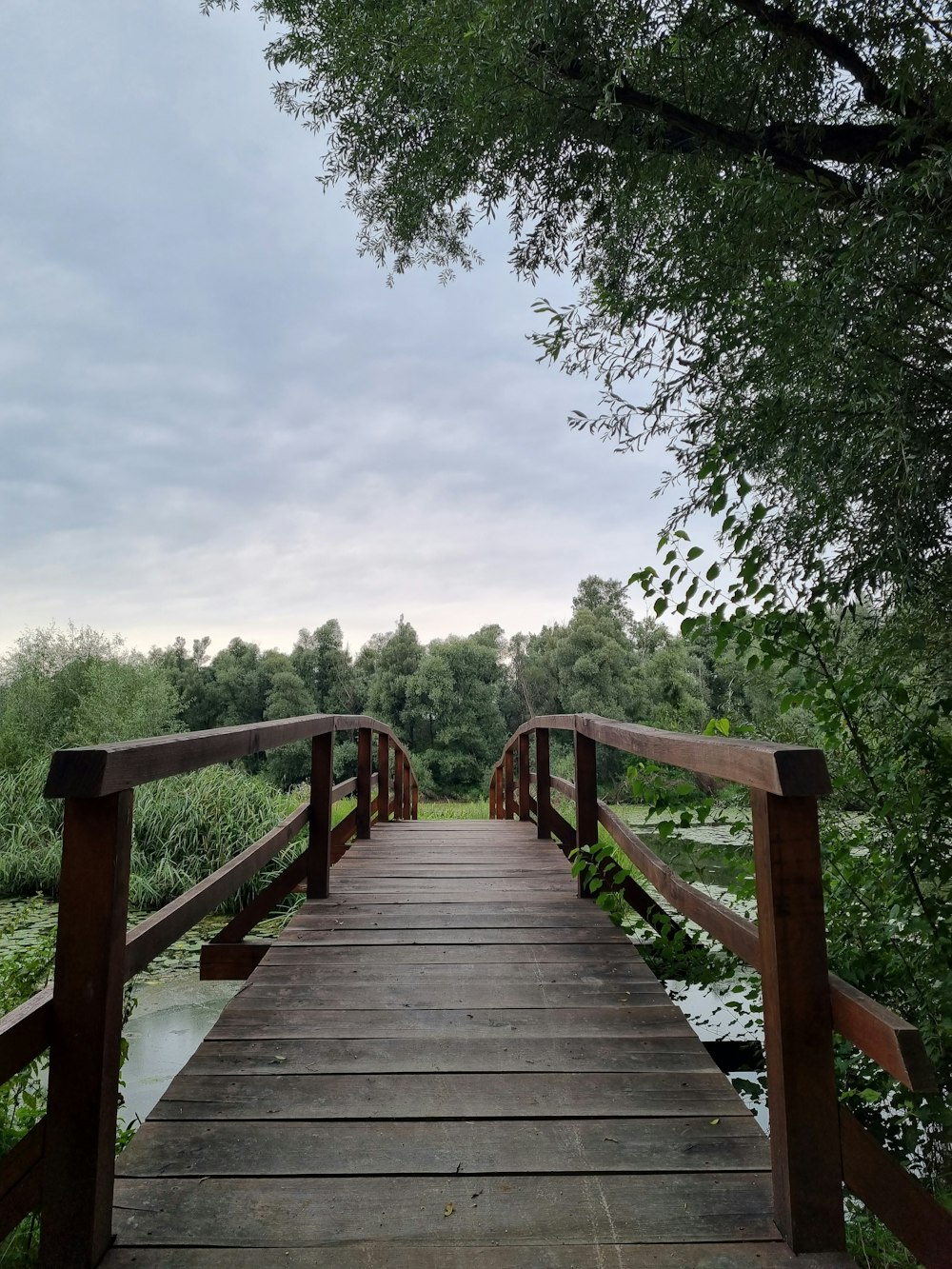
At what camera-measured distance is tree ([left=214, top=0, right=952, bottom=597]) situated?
227 cm

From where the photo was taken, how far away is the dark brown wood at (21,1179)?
0.92m

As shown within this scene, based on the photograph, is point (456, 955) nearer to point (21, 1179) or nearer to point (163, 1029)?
point (21, 1179)

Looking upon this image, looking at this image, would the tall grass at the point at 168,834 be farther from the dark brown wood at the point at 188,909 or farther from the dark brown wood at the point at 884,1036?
the dark brown wood at the point at 884,1036

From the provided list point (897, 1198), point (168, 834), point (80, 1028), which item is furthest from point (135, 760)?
point (168, 834)

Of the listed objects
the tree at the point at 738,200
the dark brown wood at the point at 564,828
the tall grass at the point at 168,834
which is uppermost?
the tree at the point at 738,200

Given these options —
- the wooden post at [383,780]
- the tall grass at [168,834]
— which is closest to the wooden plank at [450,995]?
the wooden post at [383,780]

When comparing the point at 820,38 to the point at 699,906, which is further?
the point at 820,38

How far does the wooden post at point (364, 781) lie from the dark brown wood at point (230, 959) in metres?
1.63

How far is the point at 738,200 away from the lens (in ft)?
8.19

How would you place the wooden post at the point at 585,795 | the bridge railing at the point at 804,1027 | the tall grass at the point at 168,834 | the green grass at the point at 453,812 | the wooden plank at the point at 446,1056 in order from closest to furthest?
A: the bridge railing at the point at 804,1027 < the wooden plank at the point at 446,1056 < the wooden post at the point at 585,795 < the tall grass at the point at 168,834 < the green grass at the point at 453,812

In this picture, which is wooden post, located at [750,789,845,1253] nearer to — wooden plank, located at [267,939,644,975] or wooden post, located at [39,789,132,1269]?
wooden post, located at [39,789,132,1269]

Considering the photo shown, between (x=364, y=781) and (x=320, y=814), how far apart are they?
4.90ft

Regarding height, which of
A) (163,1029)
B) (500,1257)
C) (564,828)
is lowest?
(163,1029)

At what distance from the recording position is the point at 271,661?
32188 mm
